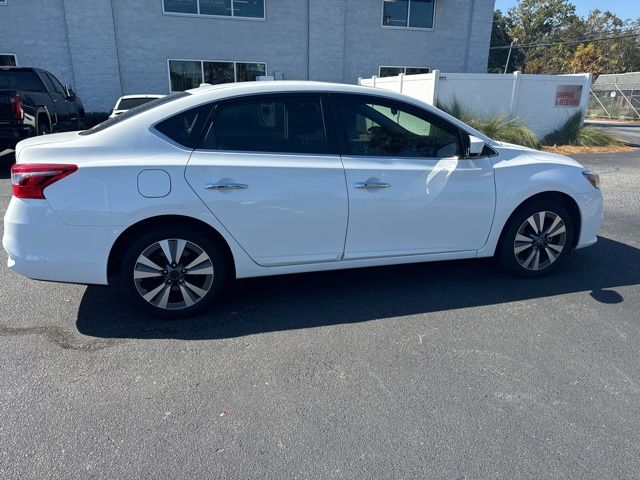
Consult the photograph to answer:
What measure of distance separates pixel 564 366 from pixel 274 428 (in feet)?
6.38

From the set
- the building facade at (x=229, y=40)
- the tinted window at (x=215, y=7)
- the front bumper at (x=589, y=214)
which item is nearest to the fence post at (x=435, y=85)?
the building facade at (x=229, y=40)

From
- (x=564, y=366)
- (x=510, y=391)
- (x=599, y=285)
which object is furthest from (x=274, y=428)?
(x=599, y=285)

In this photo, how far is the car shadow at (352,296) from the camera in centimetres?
360

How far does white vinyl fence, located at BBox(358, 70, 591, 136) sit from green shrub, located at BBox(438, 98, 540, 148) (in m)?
0.20

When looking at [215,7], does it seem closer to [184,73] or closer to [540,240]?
[184,73]

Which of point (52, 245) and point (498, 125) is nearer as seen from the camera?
point (52, 245)

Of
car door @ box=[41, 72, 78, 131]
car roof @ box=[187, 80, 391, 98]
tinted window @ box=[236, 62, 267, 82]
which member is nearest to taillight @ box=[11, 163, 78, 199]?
car roof @ box=[187, 80, 391, 98]

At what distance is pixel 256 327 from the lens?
11.8 feet

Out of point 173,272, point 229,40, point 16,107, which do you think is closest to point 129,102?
point 16,107

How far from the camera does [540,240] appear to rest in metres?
4.41

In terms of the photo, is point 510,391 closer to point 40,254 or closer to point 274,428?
point 274,428

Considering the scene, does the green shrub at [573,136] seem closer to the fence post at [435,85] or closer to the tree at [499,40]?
the fence post at [435,85]

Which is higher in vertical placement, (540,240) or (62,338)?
(540,240)

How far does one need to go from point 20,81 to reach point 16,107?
2.36 m
